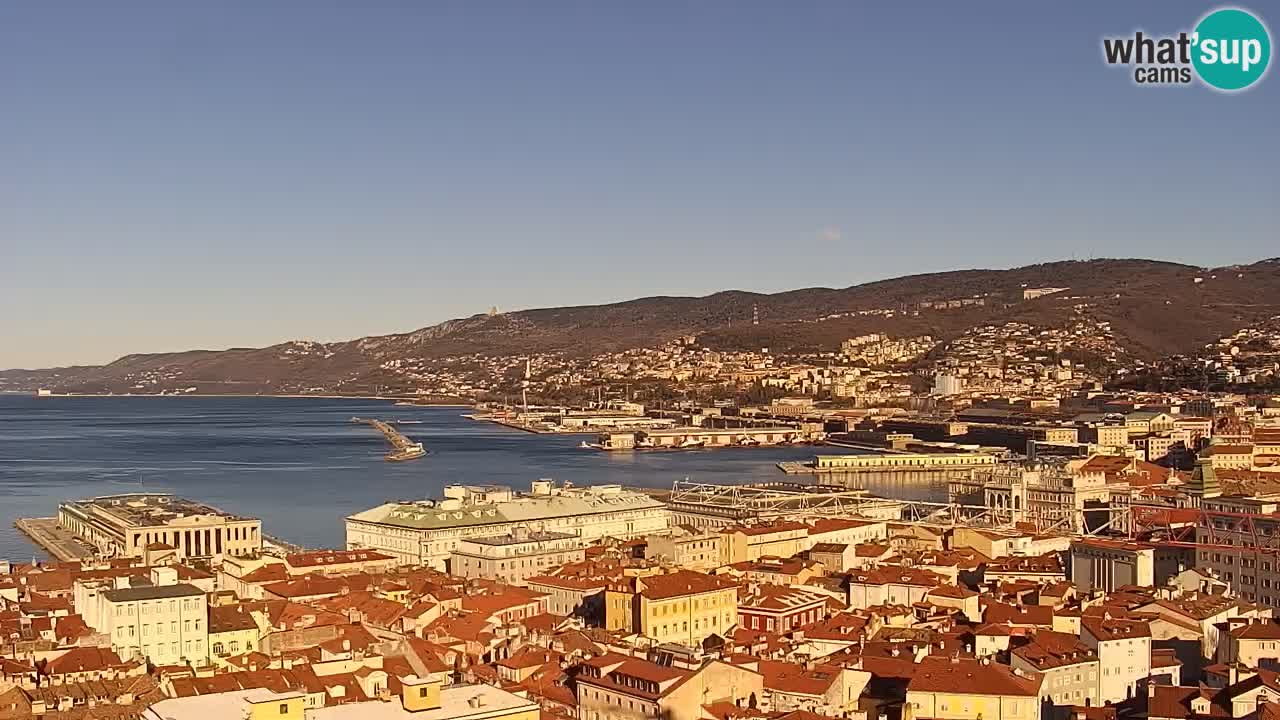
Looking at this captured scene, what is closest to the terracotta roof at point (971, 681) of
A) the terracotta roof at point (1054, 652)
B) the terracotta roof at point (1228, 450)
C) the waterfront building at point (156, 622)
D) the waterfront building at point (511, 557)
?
the terracotta roof at point (1054, 652)

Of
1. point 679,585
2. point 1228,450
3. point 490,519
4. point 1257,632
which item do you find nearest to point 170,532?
point 490,519

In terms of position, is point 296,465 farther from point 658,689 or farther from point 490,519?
point 658,689

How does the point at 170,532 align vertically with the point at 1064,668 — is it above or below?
below

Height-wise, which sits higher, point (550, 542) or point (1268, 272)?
point (1268, 272)

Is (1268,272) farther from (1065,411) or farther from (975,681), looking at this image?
(975,681)

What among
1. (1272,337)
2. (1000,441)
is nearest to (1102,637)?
(1000,441)
